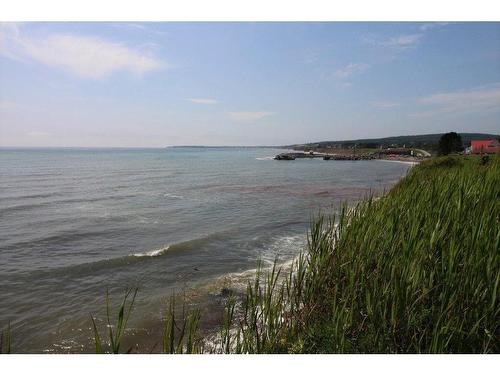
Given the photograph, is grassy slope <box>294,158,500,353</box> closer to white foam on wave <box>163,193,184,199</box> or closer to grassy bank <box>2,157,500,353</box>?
grassy bank <box>2,157,500,353</box>

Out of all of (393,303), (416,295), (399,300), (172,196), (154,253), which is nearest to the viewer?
(393,303)

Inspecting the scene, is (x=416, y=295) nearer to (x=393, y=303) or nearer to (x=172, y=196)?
(x=393, y=303)

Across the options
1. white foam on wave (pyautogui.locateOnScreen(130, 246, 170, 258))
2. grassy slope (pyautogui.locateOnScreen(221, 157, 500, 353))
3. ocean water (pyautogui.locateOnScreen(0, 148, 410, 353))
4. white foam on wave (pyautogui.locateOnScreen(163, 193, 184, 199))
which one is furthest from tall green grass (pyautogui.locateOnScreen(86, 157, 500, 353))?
white foam on wave (pyautogui.locateOnScreen(163, 193, 184, 199))

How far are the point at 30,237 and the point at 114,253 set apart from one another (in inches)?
186

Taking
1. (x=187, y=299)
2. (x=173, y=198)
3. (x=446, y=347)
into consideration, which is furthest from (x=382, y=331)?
(x=173, y=198)

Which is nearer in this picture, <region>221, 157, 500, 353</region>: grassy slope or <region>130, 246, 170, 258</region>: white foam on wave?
<region>221, 157, 500, 353</region>: grassy slope

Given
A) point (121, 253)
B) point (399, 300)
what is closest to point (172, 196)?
point (121, 253)

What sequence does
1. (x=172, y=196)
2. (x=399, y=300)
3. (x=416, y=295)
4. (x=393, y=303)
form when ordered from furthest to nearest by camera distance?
(x=172, y=196), (x=416, y=295), (x=399, y=300), (x=393, y=303)

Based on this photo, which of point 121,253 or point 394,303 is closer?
point 394,303

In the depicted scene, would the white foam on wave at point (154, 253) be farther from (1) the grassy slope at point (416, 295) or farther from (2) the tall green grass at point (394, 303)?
(1) the grassy slope at point (416, 295)

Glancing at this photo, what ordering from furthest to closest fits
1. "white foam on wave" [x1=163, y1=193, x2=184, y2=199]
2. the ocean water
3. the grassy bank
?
"white foam on wave" [x1=163, y1=193, x2=184, y2=199] → the ocean water → the grassy bank

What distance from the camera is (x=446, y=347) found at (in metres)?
3.80

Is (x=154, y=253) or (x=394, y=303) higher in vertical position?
(x=394, y=303)

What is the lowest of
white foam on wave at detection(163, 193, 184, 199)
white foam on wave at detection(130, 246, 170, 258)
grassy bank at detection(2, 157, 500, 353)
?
white foam on wave at detection(130, 246, 170, 258)
